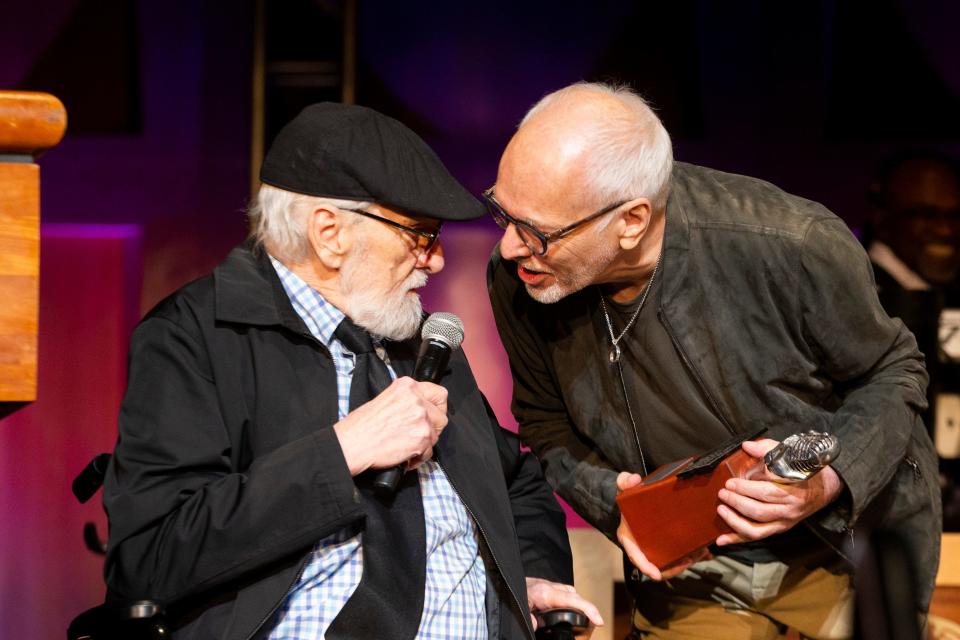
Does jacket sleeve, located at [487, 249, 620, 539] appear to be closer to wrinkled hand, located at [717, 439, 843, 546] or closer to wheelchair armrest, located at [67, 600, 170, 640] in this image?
wrinkled hand, located at [717, 439, 843, 546]

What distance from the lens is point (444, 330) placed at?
2.12 meters

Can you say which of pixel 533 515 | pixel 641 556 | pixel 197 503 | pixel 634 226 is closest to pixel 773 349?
pixel 634 226

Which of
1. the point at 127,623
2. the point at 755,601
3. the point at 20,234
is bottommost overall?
the point at 755,601

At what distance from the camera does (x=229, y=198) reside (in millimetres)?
4457

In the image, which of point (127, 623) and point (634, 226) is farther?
point (634, 226)

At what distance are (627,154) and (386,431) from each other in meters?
0.79

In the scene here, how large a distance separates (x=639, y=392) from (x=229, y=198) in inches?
Result: 97.1

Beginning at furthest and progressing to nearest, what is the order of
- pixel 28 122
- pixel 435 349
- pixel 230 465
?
pixel 435 349
pixel 230 465
pixel 28 122

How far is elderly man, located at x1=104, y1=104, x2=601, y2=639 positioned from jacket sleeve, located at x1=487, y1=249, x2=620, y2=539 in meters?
0.19

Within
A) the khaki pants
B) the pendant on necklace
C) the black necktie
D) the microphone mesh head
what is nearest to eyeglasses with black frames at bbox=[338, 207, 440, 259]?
the microphone mesh head

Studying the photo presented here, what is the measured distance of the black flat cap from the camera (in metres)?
2.13

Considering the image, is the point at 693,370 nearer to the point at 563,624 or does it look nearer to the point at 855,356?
the point at 855,356

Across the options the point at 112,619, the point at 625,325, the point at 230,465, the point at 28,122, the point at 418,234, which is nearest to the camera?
the point at 28,122

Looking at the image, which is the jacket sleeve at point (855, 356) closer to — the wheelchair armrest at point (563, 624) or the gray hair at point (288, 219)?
the wheelchair armrest at point (563, 624)
